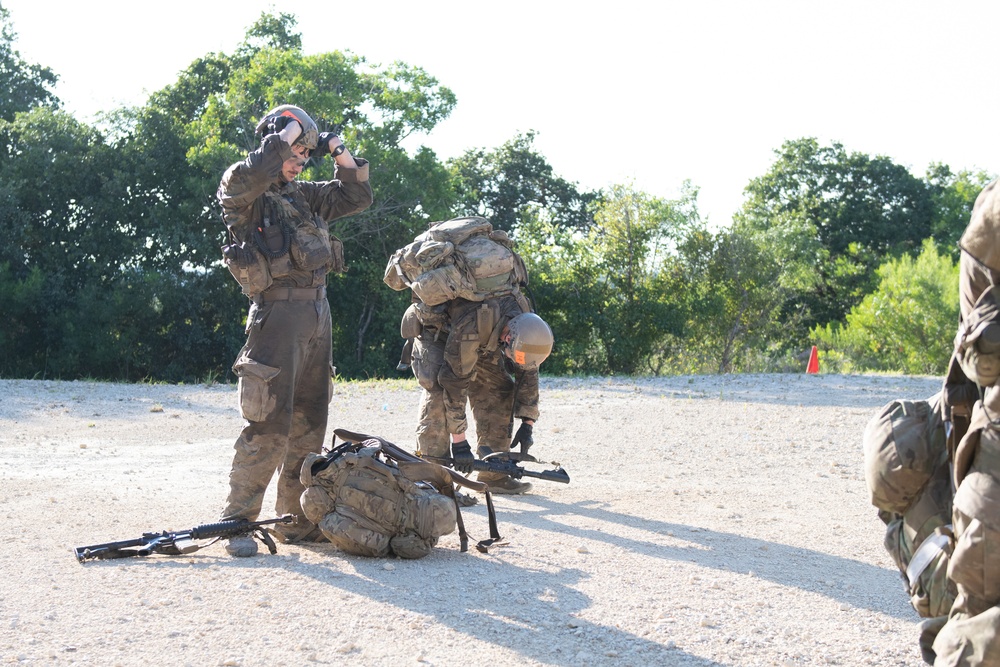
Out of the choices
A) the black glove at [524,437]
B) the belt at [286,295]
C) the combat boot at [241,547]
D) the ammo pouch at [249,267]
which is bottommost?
the combat boot at [241,547]

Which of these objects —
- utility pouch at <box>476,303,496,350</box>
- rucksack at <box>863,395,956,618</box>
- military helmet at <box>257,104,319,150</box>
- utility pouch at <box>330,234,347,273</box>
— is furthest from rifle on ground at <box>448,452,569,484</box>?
rucksack at <box>863,395,956,618</box>

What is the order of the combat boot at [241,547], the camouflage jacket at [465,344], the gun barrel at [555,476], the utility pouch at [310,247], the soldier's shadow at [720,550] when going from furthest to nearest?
the camouflage jacket at [465,344] → the gun barrel at [555,476] → the utility pouch at [310,247] → the combat boot at [241,547] → the soldier's shadow at [720,550]

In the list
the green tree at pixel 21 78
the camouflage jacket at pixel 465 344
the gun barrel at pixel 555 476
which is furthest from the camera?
the green tree at pixel 21 78

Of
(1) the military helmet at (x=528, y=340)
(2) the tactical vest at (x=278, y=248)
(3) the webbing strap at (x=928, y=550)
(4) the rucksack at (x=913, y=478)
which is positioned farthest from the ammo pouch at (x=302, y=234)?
(3) the webbing strap at (x=928, y=550)

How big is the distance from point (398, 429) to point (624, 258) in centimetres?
1187

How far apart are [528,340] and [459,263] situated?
0.82 meters

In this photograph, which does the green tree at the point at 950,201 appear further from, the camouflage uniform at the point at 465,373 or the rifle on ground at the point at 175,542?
the rifle on ground at the point at 175,542

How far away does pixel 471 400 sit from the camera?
880 cm

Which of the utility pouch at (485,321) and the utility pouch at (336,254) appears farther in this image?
the utility pouch at (485,321)

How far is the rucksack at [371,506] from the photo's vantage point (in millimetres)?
5977

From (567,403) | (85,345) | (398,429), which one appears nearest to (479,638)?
(398,429)

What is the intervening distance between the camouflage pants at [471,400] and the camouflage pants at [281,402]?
1.60m

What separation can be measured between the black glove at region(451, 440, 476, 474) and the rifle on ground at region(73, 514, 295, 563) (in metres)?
2.03

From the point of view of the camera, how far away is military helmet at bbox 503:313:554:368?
7.96 meters
